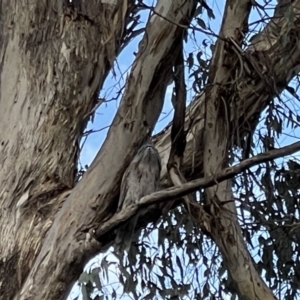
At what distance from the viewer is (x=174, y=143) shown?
7.81 ft

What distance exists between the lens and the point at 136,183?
2252 millimetres

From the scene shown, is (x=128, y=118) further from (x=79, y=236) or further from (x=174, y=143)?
(x=79, y=236)

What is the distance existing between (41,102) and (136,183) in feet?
1.52

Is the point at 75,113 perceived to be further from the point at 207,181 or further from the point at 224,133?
the point at 207,181

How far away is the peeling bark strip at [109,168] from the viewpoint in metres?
2.16

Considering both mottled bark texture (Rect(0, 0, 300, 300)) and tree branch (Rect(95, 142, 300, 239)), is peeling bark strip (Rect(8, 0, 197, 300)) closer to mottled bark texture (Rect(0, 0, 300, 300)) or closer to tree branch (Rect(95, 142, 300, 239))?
mottled bark texture (Rect(0, 0, 300, 300))

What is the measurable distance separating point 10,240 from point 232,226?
66cm

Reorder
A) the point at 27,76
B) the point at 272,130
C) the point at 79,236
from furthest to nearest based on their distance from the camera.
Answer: the point at 272,130
the point at 27,76
the point at 79,236

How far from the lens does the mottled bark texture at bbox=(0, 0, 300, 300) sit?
2221 mm

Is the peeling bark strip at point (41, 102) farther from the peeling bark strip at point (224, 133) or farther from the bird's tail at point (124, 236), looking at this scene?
the peeling bark strip at point (224, 133)

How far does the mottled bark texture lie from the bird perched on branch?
0.04 metres

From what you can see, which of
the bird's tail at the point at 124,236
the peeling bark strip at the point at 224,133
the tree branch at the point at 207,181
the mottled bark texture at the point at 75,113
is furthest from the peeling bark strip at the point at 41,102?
the peeling bark strip at the point at 224,133

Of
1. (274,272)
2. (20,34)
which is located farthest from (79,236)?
(274,272)

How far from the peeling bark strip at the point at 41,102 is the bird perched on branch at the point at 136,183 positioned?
8.7 inches
